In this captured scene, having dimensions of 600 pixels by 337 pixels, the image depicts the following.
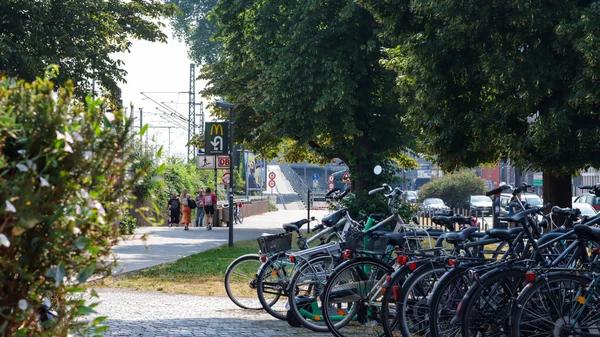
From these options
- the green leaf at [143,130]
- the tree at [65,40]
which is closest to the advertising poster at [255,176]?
the tree at [65,40]

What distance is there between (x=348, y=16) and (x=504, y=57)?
10513mm

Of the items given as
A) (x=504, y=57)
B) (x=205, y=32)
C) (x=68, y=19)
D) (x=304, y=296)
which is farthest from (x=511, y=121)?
(x=205, y=32)

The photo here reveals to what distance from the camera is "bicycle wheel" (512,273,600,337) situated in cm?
616

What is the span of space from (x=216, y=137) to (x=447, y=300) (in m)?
17.6

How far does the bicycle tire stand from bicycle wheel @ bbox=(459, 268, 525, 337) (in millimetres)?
2454

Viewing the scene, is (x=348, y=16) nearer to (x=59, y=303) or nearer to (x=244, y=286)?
(x=244, y=286)

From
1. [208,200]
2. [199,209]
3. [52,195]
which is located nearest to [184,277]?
[52,195]

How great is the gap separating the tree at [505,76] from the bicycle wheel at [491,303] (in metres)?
9.36

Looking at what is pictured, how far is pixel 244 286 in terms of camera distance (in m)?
10.9

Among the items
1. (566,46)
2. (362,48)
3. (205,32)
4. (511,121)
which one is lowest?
(511,121)

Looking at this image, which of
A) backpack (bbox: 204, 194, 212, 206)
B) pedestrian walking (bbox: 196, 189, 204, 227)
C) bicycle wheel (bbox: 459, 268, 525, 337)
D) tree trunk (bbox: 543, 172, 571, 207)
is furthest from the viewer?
pedestrian walking (bbox: 196, 189, 204, 227)

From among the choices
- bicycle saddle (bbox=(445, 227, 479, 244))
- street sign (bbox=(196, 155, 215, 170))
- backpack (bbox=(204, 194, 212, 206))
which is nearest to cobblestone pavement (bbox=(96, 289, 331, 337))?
bicycle saddle (bbox=(445, 227, 479, 244))

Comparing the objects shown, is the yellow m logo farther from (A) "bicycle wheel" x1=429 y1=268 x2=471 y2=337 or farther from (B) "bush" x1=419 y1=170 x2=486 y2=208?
(B) "bush" x1=419 y1=170 x2=486 y2=208

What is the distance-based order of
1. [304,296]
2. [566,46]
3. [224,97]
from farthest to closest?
[224,97] → [566,46] → [304,296]
